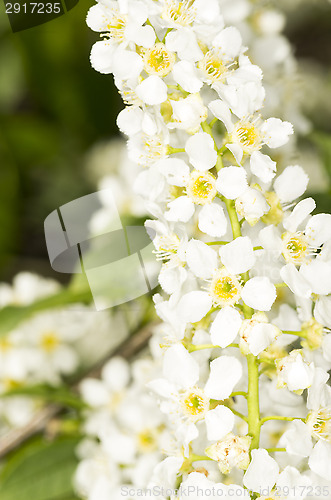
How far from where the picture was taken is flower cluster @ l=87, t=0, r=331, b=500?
56 centimetres

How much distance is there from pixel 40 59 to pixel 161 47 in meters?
1.12

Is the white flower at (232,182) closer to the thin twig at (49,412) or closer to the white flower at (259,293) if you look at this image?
the white flower at (259,293)

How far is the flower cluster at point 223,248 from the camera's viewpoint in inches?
22.2

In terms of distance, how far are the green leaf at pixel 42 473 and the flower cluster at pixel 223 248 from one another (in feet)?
1.58

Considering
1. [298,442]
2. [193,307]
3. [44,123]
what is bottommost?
[44,123]

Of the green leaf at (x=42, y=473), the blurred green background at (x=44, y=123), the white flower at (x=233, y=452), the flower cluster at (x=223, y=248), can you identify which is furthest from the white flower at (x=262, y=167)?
the blurred green background at (x=44, y=123)

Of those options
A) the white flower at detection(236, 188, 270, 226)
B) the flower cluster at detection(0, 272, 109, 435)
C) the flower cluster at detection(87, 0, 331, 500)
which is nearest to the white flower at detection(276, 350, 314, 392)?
the flower cluster at detection(87, 0, 331, 500)

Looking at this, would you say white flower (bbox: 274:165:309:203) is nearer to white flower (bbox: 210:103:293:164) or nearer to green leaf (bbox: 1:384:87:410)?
white flower (bbox: 210:103:293:164)

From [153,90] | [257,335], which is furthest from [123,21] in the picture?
[257,335]

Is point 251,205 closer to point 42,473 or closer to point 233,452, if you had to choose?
point 233,452

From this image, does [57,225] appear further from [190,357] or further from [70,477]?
[70,477]

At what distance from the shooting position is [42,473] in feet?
3.52

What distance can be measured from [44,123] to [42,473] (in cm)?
105

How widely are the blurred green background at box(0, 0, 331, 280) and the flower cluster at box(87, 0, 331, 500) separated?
37.0 inches
